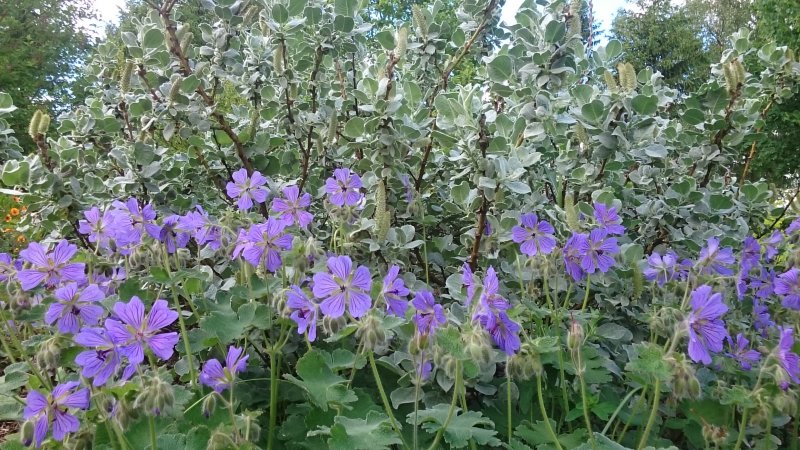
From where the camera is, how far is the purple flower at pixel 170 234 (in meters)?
1.51

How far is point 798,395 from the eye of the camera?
133cm

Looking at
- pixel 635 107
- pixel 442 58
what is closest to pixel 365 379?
pixel 635 107

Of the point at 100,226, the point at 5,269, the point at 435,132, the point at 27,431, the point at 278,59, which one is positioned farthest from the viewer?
the point at 278,59

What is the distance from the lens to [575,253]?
1.61m

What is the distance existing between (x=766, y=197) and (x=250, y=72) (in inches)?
84.2

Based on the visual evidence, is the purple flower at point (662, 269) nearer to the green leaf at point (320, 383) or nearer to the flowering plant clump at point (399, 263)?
the flowering plant clump at point (399, 263)

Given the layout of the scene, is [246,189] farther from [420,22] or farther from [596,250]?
[420,22]

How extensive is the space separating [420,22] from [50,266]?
69.1 inches

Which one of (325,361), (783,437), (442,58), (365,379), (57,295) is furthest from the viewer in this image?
(442,58)

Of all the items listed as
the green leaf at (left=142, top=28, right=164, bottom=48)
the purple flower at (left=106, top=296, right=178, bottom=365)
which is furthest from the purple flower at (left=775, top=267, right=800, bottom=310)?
the green leaf at (left=142, top=28, right=164, bottom=48)

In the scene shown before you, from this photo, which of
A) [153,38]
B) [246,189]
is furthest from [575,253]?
[153,38]

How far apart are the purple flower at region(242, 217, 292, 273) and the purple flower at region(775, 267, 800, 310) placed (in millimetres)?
1376

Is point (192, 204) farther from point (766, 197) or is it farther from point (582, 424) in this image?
point (766, 197)

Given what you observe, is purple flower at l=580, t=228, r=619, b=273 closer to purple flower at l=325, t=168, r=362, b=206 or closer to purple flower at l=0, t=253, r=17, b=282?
purple flower at l=325, t=168, r=362, b=206
